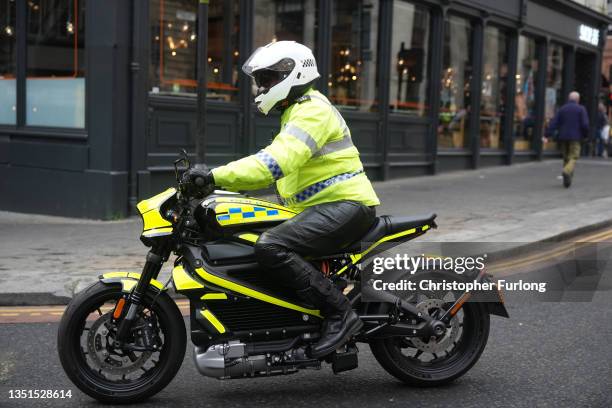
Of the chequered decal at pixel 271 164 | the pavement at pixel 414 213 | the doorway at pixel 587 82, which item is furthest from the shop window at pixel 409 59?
the chequered decal at pixel 271 164

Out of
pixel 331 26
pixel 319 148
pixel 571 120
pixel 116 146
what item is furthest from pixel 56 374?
pixel 571 120

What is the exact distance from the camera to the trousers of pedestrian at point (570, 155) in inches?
596

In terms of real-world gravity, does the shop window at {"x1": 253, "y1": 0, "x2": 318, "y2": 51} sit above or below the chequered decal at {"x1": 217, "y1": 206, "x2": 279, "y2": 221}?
above

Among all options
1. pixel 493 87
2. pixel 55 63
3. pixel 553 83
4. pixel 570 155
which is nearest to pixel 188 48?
pixel 55 63

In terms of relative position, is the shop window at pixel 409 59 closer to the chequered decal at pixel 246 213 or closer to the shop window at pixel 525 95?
the shop window at pixel 525 95

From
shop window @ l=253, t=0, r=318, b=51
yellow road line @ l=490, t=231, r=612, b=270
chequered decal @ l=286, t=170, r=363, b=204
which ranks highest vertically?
shop window @ l=253, t=0, r=318, b=51

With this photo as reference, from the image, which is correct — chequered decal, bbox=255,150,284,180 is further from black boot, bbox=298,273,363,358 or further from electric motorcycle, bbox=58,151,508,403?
black boot, bbox=298,273,363,358

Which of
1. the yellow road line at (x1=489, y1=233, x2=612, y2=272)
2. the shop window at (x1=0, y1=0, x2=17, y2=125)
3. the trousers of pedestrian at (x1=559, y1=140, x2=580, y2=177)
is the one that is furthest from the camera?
the trousers of pedestrian at (x1=559, y1=140, x2=580, y2=177)

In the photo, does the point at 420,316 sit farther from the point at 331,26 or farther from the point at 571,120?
the point at 571,120

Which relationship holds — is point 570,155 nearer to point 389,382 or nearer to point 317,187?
point 389,382

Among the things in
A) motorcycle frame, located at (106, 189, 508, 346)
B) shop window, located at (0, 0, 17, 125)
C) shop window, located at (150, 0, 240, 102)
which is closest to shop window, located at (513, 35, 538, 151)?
shop window, located at (150, 0, 240, 102)

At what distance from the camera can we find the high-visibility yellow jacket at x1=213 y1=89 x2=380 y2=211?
3.93 meters

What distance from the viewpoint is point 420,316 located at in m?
4.36

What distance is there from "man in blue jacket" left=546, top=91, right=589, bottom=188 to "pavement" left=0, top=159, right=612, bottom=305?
51 centimetres
